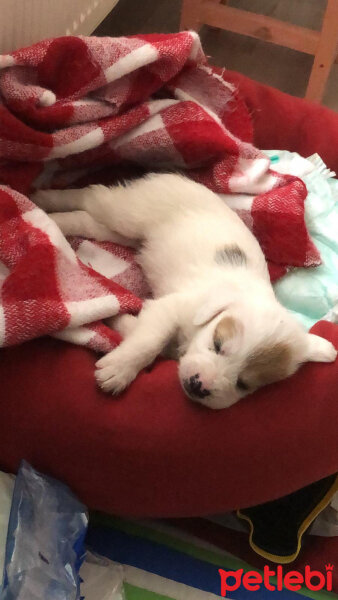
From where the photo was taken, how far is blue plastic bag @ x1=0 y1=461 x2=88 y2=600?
105cm

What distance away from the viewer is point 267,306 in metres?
1.16

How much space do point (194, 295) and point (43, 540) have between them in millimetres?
546

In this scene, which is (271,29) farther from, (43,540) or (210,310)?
(43,540)

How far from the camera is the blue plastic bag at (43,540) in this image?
105 cm

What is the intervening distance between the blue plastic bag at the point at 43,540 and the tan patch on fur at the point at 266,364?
41 cm

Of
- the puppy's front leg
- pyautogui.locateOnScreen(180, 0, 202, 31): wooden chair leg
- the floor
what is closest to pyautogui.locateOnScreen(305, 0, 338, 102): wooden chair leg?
the floor

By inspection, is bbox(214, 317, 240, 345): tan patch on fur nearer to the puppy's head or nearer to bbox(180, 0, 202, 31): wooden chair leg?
the puppy's head

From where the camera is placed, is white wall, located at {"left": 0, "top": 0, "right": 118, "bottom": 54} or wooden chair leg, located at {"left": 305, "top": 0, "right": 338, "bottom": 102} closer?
white wall, located at {"left": 0, "top": 0, "right": 118, "bottom": 54}

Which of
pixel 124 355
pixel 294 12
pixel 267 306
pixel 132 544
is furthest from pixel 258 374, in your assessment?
pixel 294 12

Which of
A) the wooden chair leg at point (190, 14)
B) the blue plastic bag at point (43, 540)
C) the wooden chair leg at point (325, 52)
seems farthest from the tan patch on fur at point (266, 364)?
the wooden chair leg at point (190, 14)

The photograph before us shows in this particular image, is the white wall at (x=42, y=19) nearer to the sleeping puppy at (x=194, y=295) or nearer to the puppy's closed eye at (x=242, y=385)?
the sleeping puppy at (x=194, y=295)

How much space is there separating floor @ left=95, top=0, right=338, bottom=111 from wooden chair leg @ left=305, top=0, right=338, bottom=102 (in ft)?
0.67

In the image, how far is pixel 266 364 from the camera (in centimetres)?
111

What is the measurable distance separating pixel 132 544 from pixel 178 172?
3.02ft
